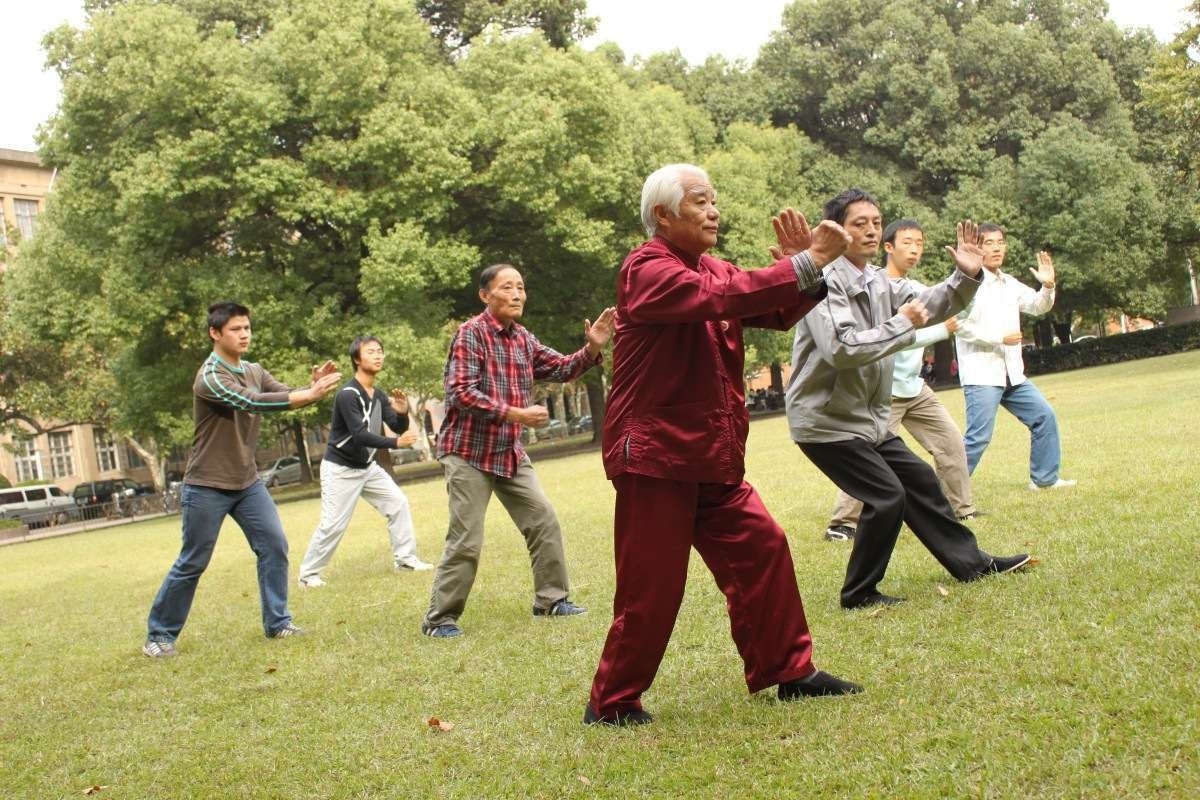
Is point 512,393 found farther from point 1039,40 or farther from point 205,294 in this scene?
point 1039,40

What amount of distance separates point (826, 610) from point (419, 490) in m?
20.8

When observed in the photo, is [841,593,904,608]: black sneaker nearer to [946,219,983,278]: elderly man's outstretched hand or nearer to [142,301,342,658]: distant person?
[946,219,983,278]: elderly man's outstretched hand

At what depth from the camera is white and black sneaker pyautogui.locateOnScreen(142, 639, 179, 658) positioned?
7.61 m

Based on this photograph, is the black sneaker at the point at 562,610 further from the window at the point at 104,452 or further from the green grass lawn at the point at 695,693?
the window at the point at 104,452

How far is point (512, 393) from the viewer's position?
7250 mm

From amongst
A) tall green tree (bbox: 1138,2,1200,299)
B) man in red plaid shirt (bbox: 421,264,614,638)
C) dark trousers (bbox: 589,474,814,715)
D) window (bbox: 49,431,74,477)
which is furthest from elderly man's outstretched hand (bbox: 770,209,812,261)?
window (bbox: 49,431,74,477)

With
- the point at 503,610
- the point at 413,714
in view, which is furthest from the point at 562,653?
the point at 503,610

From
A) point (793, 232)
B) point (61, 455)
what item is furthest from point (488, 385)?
point (61, 455)

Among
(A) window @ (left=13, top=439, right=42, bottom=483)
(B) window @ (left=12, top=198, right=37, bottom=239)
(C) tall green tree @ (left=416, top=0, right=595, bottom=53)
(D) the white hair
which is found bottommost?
(D) the white hair

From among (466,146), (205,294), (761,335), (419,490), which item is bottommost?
(419,490)

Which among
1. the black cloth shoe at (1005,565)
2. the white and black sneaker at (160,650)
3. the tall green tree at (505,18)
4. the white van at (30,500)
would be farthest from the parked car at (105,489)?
the black cloth shoe at (1005,565)

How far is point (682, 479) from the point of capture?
444cm

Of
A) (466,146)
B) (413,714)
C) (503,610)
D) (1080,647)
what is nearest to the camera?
(1080,647)

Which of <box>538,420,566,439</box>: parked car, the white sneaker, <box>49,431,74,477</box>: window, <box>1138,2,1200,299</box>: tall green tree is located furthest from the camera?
<box>538,420,566,439</box>: parked car
